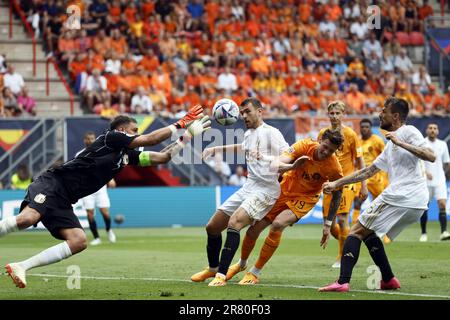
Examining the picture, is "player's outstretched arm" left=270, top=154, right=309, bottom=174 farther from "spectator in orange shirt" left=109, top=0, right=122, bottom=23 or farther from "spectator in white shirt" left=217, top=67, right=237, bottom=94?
"spectator in orange shirt" left=109, top=0, right=122, bottom=23

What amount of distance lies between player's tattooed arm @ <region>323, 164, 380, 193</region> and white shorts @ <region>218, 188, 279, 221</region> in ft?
4.13

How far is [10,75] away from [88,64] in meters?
2.66

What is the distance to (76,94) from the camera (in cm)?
3084

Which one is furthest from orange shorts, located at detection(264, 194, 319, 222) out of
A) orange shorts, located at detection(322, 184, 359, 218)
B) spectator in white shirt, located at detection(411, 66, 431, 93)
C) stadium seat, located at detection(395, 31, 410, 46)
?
stadium seat, located at detection(395, 31, 410, 46)

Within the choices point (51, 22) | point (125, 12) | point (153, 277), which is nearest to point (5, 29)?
point (51, 22)

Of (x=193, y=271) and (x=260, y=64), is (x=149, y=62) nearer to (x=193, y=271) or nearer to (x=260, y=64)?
(x=260, y=64)

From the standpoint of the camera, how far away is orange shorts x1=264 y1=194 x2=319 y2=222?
13125 millimetres

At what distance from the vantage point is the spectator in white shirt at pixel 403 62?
116 ft

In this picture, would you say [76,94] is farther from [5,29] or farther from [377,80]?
[377,80]

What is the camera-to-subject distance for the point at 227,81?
31.3 metres

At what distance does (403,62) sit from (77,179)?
25.5 metres

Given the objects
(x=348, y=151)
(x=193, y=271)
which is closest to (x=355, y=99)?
(x=348, y=151)

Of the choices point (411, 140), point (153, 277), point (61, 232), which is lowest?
point (153, 277)

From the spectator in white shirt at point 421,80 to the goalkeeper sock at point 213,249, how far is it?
73.9 ft
